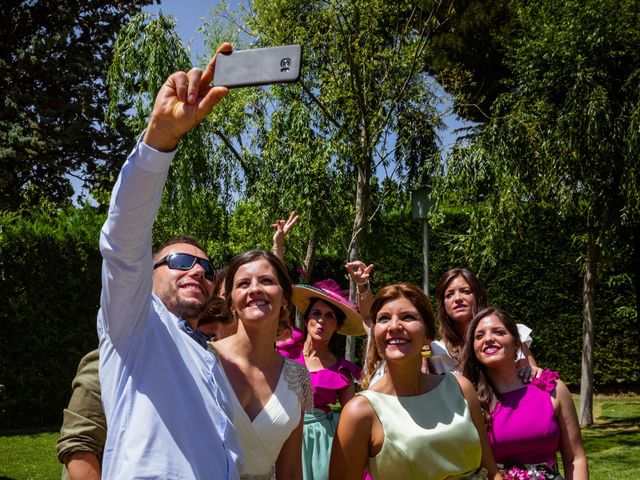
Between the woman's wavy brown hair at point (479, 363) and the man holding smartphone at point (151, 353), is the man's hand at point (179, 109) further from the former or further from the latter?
the woman's wavy brown hair at point (479, 363)

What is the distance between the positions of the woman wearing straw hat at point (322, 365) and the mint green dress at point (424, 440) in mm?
1882

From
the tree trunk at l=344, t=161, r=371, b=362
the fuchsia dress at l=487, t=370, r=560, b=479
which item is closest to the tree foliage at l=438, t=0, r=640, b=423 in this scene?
the tree trunk at l=344, t=161, r=371, b=362

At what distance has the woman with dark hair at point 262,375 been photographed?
8.50 feet

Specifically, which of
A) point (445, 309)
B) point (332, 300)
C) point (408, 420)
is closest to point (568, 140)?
point (332, 300)

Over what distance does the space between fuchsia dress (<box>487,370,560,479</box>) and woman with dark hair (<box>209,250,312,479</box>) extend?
1110mm

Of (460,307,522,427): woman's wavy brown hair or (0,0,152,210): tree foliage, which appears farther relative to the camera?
(0,0,152,210): tree foliage

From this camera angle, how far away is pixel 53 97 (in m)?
19.6

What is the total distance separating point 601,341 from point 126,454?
13.7m

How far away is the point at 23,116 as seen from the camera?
19.1 metres

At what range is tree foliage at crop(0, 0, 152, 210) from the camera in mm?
18969

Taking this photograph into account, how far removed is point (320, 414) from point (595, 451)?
5547 millimetres

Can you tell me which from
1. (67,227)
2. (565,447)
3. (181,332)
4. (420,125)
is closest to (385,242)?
(420,125)

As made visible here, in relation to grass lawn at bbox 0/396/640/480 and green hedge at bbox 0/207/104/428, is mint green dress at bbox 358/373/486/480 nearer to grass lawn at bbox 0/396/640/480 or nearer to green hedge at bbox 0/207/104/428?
grass lawn at bbox 0/396/640/480

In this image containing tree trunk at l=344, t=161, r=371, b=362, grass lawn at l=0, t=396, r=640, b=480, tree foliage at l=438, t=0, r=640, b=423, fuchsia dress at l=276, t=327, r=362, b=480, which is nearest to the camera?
fuchsia dress at l=276, t=327, r=362, b=480
